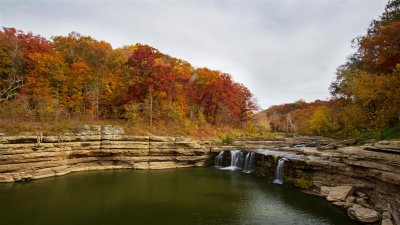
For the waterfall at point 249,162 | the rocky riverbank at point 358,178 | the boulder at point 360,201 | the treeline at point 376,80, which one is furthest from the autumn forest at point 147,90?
the waterfall at point 249,162

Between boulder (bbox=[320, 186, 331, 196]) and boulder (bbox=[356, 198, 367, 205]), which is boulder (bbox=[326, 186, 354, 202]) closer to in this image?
boulder (bbox=[320, 186, 331, 196])

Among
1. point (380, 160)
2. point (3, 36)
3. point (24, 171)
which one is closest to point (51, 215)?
point (24, 171)

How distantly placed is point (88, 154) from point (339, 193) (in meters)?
21.3

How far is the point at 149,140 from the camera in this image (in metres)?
27.9

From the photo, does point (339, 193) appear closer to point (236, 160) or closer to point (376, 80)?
point (376, 80)

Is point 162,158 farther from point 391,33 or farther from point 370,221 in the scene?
point 391,33

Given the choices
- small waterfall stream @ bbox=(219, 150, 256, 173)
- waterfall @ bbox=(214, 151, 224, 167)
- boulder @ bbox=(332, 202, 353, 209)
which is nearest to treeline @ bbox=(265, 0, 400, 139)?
boulder @ bbox=(332, 202, 353, 209)

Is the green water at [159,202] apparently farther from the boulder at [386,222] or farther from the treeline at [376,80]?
the treeline at [376,80]

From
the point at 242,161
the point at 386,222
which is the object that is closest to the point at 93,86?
the point at 242,161

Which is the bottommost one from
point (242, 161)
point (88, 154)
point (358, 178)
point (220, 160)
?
point (220, 160)

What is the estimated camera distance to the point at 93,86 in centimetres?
3631

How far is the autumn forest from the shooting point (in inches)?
955

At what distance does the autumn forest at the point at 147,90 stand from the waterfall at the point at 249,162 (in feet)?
30.1

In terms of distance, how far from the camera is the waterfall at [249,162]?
86.9 feet
